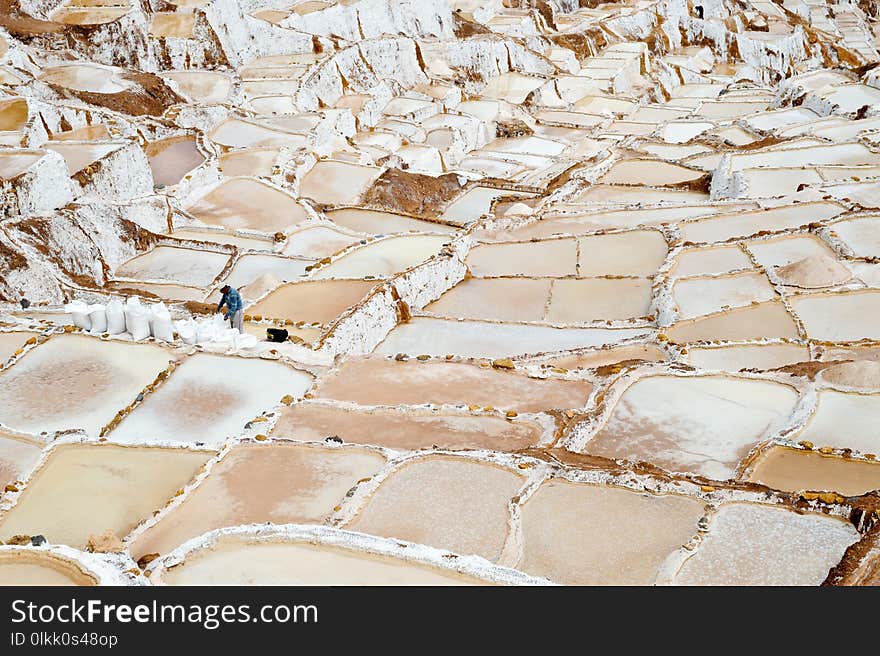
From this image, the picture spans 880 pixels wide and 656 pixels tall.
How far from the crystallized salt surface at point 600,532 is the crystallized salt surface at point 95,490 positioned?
3342 mm

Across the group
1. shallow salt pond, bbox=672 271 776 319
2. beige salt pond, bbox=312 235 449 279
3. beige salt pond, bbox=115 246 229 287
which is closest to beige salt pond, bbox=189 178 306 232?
beige salt pond, bbox=115 246 229 287

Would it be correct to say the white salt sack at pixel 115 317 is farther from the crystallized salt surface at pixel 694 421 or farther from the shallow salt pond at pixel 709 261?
the shallow salt pond at pixel 709 261

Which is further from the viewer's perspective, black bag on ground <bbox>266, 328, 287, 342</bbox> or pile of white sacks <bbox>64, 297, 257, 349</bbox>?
black bag on ground <bbox>266, 328, 287, 342</bbox>

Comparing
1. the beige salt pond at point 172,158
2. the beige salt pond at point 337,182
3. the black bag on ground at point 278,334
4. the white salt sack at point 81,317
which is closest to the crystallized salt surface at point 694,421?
the black bag on ground at point 278,334

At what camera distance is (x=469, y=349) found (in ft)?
43.1

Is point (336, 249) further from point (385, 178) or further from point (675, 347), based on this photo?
point (675, 347)

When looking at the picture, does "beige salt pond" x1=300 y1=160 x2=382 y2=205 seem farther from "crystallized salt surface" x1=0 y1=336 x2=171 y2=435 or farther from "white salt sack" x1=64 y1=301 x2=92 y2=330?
"crystallized salt surface" x1=0 y1=336 x2=171 y2=435

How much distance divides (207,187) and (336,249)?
4628mm

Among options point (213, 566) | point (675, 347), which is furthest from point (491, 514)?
point (675, 347)

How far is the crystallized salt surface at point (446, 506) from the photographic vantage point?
297 inches

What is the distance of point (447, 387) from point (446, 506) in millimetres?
3116

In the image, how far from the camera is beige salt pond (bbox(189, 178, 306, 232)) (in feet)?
62.7

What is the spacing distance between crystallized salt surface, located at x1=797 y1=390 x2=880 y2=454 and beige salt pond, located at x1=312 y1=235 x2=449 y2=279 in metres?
7.53

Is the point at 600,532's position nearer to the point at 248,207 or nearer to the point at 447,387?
the point at 447,387
